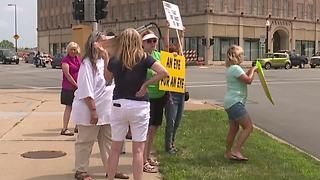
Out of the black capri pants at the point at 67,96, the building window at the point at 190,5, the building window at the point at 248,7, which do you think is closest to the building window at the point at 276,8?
the building window at the point at 248,7

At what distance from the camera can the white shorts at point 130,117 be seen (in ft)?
18.5

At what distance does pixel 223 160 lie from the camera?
7750mm

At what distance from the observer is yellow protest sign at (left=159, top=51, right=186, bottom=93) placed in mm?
7453

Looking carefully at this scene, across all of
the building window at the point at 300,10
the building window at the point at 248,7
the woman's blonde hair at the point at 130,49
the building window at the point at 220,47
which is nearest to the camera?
the woman's blonde hair at the point at 130,49

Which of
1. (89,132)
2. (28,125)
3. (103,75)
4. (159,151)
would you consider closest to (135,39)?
(103,75)

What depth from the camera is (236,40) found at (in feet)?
219

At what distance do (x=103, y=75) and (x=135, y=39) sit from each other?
995 millimetres

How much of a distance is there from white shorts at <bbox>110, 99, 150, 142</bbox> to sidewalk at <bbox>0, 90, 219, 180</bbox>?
1140 mm

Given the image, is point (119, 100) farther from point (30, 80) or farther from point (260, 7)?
point (260, 7)

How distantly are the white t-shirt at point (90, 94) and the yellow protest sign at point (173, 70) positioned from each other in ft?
3.44

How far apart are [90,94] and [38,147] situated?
9.38ft

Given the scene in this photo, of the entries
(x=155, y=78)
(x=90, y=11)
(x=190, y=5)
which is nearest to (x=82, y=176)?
(x=155, y=78)

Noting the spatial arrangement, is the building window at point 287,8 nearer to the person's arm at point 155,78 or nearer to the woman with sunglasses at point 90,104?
the woman with sunglasses at point 90,104

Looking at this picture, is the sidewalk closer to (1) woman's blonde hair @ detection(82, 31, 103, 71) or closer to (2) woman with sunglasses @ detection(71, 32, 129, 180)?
(2) woman with sunglasses @ detection(71, 32, 129, 180)
